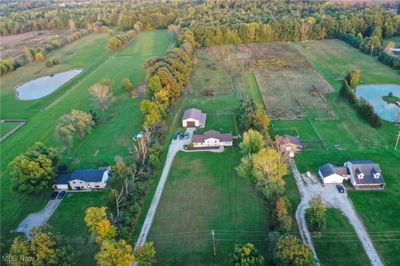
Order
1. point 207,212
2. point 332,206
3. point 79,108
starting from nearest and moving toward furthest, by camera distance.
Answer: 1. point 332,206
2. point 207,212
3. point 79,108

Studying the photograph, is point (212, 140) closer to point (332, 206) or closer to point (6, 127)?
point (332, 206)

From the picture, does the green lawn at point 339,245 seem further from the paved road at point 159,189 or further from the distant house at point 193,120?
the distant house at point 193,120

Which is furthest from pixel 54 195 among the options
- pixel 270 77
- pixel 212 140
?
pixel 270 77

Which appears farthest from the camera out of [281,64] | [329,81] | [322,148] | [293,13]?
[293,13]

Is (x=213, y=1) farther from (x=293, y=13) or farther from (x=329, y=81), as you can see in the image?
(x=329, y=81)

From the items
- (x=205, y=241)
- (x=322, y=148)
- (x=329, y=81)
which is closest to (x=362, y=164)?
(x=322, y=148)
